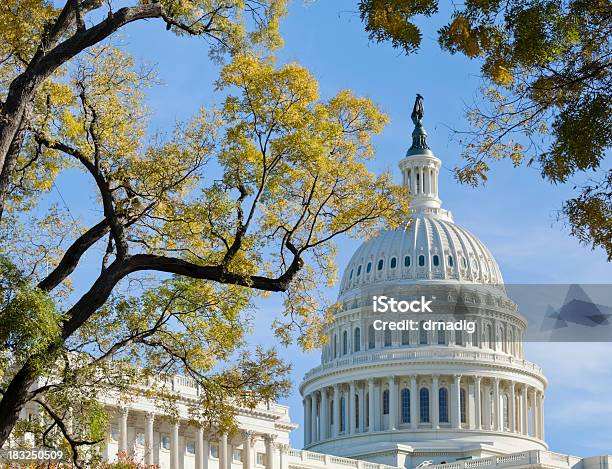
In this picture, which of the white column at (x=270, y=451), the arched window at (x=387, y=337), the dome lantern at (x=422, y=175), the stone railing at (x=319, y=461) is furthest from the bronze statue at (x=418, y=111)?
the white column at (x=270, y=451)

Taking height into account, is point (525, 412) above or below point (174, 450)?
above

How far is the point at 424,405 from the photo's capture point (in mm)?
172375

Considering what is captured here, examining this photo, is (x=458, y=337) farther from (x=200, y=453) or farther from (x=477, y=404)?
(x=200, y=453)

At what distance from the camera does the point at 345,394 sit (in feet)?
575

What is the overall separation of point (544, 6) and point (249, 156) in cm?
1028

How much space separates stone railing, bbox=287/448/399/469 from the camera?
13091 centimetres

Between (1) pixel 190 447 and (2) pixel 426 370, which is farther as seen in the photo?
(2) pixel 426 370

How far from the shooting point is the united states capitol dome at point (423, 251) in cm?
17625

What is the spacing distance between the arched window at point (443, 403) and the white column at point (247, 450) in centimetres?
5877

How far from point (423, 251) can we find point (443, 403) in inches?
741

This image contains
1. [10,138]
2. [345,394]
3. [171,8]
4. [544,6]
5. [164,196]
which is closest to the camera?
[544,6]

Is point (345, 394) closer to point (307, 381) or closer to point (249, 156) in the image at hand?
point (307, 381)

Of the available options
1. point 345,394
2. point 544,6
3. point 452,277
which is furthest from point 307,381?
point 544,6

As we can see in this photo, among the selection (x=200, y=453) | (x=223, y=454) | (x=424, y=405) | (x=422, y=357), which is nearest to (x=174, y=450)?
(x=200, y=453)
